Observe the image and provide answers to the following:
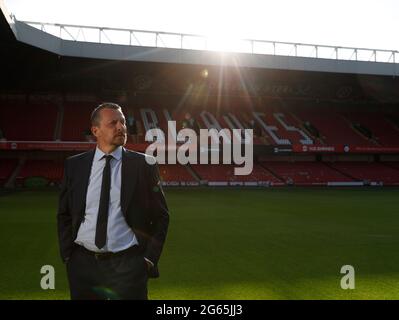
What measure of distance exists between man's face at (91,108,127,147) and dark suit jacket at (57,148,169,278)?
13cm

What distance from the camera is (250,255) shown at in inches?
327

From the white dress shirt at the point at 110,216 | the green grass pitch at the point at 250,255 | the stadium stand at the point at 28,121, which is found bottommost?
the green grass pitch at the point at 250,255

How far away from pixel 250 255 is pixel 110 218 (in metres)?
5.54

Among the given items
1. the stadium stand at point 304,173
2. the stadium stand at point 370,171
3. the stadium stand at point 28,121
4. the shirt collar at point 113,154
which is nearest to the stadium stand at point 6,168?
the stadium stand at point 28,121

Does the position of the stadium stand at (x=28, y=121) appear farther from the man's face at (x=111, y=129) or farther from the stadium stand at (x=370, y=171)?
the man's face at (x=111, y=129)

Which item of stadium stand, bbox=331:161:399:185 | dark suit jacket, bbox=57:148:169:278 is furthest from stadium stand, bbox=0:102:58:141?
dark suit jacket, bbox=57:148:169:278

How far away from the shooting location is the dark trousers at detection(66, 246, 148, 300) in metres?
3.11

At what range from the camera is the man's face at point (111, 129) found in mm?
3273

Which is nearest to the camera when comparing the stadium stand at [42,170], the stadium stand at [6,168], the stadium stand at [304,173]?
the stadium stand at [6,168]

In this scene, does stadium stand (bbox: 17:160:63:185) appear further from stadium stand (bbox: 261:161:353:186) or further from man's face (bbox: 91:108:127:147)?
man's face (bbox: 91:108:127:147)

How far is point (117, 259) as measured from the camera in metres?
3.14

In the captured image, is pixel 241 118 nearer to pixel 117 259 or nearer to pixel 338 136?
pixel 338 136
